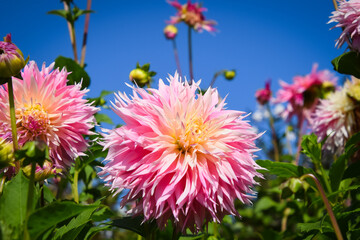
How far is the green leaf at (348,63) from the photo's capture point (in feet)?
3.61

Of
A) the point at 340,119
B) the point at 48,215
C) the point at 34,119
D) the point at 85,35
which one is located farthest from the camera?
the point at 85,35

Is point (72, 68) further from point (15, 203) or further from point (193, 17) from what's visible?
point (193, 17)

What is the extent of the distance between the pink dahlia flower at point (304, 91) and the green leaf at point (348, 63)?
61.9 inches

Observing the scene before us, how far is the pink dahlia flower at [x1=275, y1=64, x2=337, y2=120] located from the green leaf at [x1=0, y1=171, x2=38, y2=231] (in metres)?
2.31

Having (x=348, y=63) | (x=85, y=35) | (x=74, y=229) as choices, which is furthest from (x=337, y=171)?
(x=85, y=35)

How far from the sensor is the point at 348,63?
1.12 metres

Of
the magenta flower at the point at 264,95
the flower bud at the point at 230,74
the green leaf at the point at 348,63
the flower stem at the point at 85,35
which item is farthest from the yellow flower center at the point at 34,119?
the magenta flower at the point at 264,95

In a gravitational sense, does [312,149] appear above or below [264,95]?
below

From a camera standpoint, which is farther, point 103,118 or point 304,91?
point 304,91

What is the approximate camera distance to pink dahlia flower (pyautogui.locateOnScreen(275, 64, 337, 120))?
2.71 meters

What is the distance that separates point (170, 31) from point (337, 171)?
7.96 ft

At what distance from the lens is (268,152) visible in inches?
157

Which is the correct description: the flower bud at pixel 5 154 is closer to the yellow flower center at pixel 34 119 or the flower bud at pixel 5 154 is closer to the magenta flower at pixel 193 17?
the yellow flower center at pixel 34 119

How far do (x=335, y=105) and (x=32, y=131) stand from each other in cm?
139
